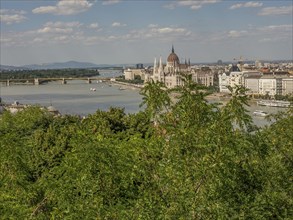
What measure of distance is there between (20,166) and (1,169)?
1.09 ft

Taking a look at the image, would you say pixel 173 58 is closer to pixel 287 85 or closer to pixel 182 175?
pixel 287 85

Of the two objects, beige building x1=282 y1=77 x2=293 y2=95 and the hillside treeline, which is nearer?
beige building x1=282 y1=77 x2=293 y2=95

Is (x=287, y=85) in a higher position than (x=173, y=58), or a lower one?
lower

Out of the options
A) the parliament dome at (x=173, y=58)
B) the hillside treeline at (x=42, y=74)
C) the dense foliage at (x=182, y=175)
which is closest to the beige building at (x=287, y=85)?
the parliament dome at (x=173, y=58)

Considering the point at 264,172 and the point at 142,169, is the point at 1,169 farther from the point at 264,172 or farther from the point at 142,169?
the point at 264,172

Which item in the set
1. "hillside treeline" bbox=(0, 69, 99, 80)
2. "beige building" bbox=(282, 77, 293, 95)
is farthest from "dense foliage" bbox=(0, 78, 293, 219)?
"hillside treeline" bbox=(0, 69, 99, 80)

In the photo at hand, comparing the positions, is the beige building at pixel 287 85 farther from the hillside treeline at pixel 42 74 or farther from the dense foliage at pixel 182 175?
the hillside treeline at pixel 42 74

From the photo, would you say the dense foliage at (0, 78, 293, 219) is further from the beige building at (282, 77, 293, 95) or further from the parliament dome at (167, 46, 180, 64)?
the parliament dome at (167, 46, 180, 64)

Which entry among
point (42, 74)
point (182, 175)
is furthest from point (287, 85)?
point (42, 74)

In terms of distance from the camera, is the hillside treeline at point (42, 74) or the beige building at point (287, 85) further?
the hillside treeline at point (42, 74)

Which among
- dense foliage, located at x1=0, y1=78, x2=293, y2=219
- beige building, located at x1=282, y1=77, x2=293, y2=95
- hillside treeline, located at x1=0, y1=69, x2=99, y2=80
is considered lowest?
beige building, located at x1=282, y1=77, x2=293, y2=95

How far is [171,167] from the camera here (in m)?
4.28

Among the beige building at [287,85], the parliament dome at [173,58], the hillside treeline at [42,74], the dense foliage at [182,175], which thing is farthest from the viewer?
the hillside treeline at [42,74]

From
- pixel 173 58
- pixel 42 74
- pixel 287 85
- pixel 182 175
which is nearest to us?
pixel 182 175
